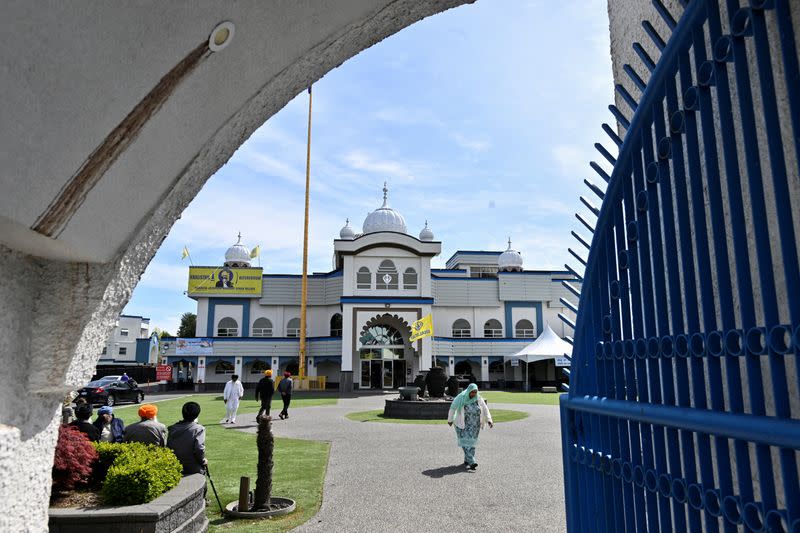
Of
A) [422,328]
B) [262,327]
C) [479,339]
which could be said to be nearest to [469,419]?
[422,328]

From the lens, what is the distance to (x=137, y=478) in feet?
15.7

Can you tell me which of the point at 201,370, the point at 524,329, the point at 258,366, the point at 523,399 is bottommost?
the point at 523,399

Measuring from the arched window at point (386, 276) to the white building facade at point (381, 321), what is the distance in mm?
61

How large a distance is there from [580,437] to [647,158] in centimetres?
135

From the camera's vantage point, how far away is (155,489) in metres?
4.90

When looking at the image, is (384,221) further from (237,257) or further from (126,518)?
(126,518)

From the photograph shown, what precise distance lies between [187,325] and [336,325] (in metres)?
33.2

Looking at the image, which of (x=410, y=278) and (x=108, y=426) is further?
(x=410, y=278)

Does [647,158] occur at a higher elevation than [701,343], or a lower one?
higher

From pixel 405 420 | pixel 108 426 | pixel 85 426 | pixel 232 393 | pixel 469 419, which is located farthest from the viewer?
pixel 405 420

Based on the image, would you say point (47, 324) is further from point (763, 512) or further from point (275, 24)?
point (763, 512)

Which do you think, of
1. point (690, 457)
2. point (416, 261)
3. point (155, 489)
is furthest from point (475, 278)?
point (690, 457)

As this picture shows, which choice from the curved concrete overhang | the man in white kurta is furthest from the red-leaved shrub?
the man in white kurta

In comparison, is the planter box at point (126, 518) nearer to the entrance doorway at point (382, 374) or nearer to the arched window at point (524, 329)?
the entrance doorway at point (382, 374)
